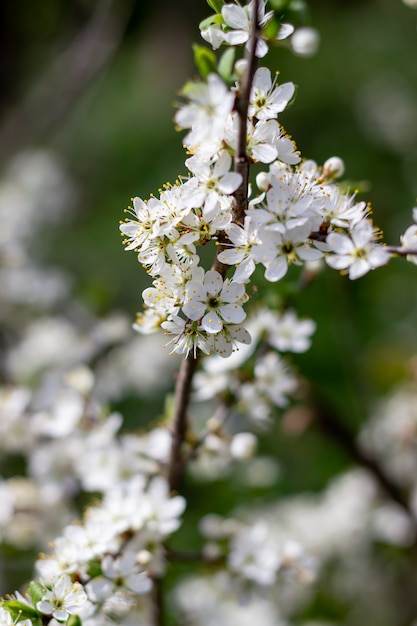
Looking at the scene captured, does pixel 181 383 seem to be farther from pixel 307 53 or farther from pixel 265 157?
pixel 307 53

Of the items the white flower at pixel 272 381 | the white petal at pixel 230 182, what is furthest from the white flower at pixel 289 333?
the white petal at pixel 230 182

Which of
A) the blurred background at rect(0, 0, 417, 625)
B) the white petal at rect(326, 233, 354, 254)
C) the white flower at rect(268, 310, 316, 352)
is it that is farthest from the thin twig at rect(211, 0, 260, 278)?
the white flower at rect(268, 310, 316, 352)

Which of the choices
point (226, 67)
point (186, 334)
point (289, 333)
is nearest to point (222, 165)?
point (226, 67)

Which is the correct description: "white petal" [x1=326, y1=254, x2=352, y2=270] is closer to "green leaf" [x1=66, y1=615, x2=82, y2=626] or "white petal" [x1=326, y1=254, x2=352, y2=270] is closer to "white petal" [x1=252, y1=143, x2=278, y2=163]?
"white petal" [x1=252, y1=143, x2=278, y2=163]

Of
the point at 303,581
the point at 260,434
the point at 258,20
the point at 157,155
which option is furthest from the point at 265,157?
the point at 157,155

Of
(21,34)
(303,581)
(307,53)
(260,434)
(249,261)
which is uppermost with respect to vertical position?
(21,34)

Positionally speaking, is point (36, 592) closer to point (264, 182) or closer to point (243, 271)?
point (243, 271)
